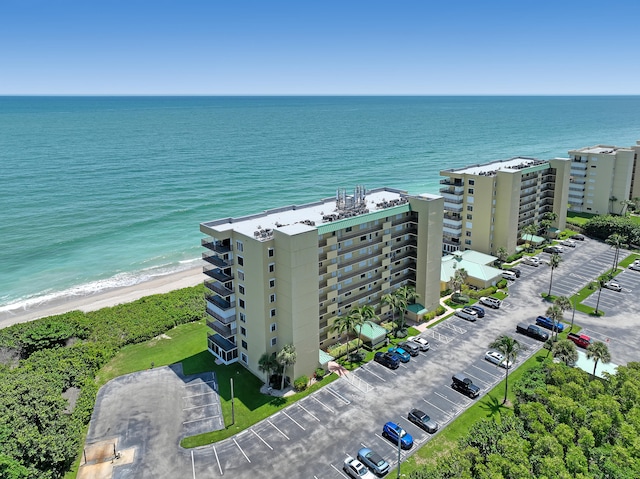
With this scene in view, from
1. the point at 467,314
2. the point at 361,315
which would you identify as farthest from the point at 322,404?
the point at 467,314

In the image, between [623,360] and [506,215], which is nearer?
[623,360]

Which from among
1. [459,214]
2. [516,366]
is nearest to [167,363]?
[516,366]

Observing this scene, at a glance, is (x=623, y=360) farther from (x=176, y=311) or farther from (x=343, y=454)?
(x=176, y=311)

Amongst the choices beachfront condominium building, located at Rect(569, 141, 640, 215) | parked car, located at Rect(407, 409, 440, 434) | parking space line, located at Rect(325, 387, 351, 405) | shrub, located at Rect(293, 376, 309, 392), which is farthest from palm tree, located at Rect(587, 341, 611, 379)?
beachfront condominium building, located at Rect(569, 141, 640, 215)

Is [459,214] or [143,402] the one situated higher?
[459,214]

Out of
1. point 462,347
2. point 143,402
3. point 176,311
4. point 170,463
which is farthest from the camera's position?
point 176,311

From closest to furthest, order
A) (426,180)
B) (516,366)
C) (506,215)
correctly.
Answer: (516,366) → (506,215) → (426,180)
